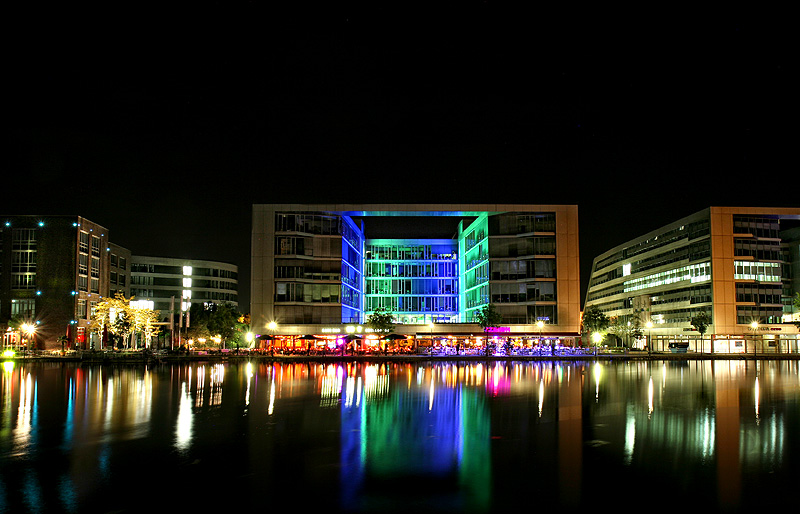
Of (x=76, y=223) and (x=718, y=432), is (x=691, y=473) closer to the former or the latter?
(x=718, y=432)

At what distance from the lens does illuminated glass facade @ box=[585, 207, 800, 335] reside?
85875 millimetres

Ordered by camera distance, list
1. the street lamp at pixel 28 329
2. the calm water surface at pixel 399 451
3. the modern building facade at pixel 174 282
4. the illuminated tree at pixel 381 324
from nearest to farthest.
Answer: the calm water surface at pixel 399 451
the street lamp at pixel 28 329
the illuminated tree at pixel 381 324
the modern building facade at pixel 174 282

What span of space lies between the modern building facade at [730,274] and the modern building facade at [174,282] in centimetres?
8901

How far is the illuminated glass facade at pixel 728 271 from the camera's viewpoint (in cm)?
8588

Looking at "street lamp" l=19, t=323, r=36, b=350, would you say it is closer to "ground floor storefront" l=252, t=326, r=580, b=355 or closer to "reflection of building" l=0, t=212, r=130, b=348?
"reflection of building" l=0, t=212, r=130, b=348

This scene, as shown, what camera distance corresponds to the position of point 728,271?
86438 mm

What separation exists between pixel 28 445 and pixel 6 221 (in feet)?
276

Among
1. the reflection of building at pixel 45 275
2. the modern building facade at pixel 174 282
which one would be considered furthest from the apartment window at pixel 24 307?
the modern building facade at pixel 174 282

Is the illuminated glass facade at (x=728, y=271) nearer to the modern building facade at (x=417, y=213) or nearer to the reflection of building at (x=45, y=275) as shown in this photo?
the modern building facade at (x=417, y=213)

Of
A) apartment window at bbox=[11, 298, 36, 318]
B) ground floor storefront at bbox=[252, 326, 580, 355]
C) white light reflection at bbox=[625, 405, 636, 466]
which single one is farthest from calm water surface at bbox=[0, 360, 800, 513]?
apartment window at bbox=[11, 298, 36, 318]

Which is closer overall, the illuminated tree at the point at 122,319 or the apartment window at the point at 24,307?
the illuminated tree at the point at 122,319

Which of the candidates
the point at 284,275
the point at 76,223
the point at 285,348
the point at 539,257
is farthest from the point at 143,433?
the point at 76,223

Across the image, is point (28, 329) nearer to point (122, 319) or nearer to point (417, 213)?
point (122, 319)

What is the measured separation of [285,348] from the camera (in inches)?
3140
